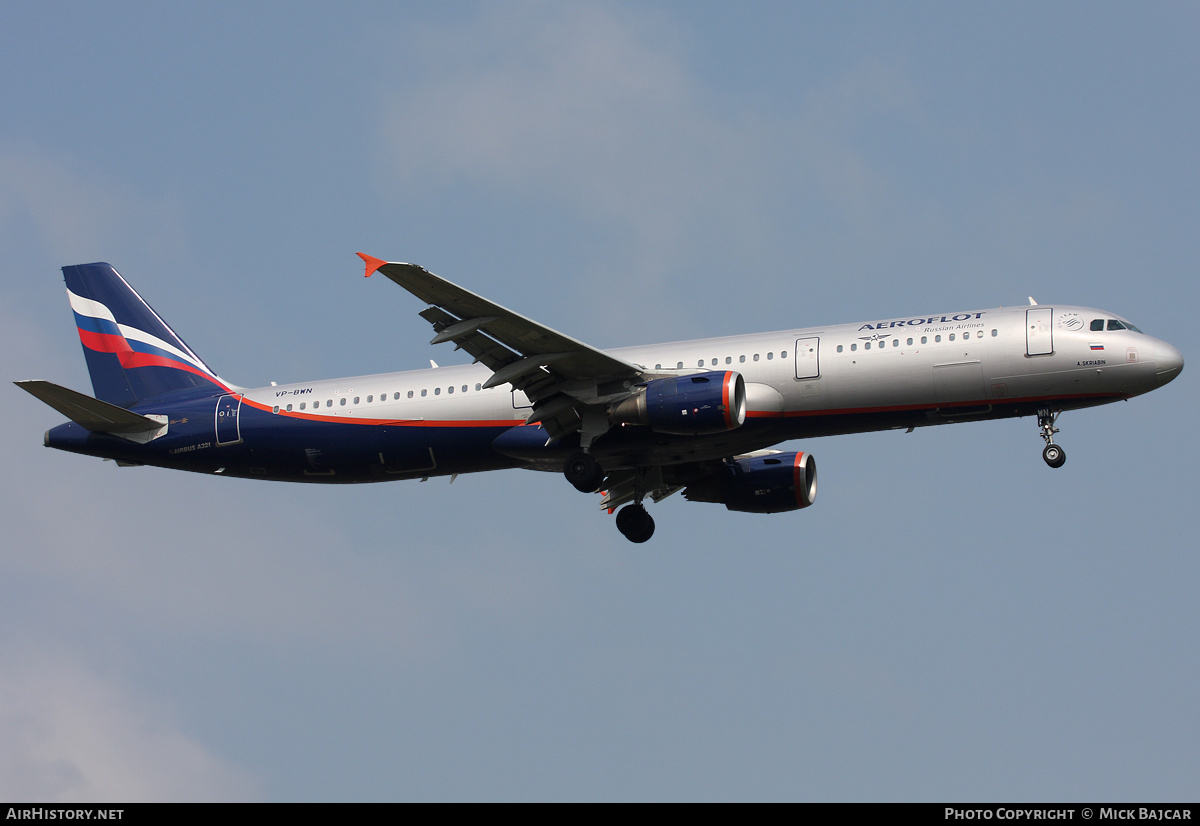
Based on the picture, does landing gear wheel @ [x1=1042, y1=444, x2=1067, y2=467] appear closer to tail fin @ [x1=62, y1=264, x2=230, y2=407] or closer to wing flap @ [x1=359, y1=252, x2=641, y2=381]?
wing flap @ [x1=359, y1=252, x2=641, y2=381]

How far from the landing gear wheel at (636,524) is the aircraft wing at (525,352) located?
666cm

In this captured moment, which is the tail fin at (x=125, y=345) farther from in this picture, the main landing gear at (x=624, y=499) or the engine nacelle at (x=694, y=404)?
the engine nacelle at (x=694, y=404)

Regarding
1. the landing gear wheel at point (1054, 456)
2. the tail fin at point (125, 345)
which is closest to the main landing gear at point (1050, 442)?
the landing gear wheel at point (1054, 456)

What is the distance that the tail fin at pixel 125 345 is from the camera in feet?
146

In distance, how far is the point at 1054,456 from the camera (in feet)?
122

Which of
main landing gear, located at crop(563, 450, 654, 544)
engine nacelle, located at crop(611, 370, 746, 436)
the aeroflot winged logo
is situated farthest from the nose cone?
the aeroflot winged logo

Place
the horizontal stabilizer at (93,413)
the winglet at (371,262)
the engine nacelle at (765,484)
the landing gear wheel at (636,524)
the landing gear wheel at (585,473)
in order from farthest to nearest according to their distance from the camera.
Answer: the landing gear wheel at (636,524)
the engine nacelle at (765,484)
the horizontal stabilizer at (93,413)
the landing gear wheel at (585,473)
the winglet at (371,262)

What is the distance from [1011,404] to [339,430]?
19279mm

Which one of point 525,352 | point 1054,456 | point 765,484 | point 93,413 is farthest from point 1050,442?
point 93,413

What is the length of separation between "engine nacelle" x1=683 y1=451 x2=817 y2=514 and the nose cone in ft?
36.7

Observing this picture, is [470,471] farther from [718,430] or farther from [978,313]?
[978,313]

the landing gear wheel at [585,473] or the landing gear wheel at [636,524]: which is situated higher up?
the landing gear wheel at [585,473]

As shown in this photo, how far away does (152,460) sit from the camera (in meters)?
42.3

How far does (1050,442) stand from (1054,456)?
392 mm
